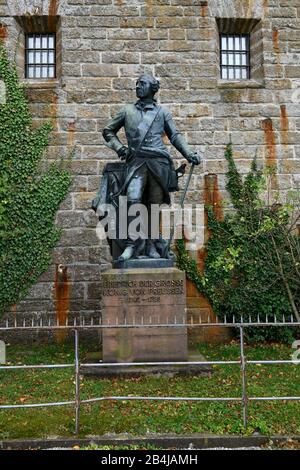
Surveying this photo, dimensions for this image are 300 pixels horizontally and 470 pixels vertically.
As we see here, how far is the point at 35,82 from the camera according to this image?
9.56m

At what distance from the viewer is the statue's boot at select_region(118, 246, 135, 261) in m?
6.39

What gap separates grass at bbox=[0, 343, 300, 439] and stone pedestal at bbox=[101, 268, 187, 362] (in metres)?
0.37

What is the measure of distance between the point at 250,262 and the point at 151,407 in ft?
15.8

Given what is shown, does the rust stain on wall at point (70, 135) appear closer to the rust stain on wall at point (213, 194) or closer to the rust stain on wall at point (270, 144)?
the rust stain on wall at point (213, 194)

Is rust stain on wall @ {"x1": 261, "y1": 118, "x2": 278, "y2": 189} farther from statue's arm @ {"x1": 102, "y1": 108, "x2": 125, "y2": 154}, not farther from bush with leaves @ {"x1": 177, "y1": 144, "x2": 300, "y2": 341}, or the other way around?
statue's arm @ {"x1": 102, "y1": 108, "x2": 125, "y2": 154}

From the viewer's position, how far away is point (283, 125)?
977 cm

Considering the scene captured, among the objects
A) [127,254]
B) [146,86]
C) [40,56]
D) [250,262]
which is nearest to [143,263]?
[127,254]

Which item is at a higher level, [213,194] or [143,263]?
[213,194]

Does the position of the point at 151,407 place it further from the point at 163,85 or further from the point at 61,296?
the point at 163,85

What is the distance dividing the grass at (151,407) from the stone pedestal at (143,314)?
1.21 ft

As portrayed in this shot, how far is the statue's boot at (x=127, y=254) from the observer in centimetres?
639

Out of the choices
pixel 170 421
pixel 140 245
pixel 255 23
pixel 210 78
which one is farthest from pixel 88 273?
pixel 255 23

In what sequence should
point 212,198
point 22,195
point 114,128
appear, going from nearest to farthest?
point 114,128
point 22,195
point 212,198

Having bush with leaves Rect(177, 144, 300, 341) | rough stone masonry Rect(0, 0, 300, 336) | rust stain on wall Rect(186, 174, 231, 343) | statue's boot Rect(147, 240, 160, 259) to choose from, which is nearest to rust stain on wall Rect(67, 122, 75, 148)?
rough stone masonry Rect(0, 0, 300, 336)
